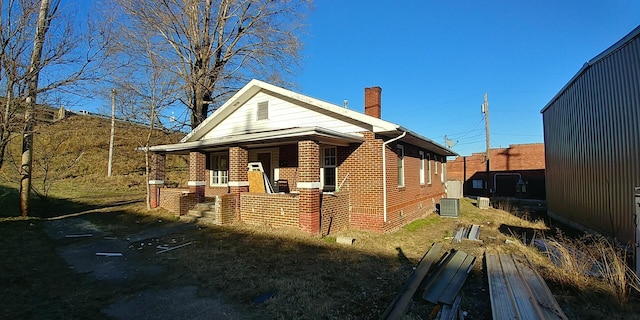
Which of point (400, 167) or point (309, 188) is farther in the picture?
point (400, 167)

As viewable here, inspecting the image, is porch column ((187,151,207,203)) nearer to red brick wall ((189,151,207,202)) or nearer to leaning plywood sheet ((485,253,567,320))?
red brick wall ((189,151,207,202))

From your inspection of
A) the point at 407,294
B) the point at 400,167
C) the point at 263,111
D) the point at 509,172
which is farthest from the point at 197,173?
the point at 509,172

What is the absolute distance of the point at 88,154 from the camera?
86.2 feet

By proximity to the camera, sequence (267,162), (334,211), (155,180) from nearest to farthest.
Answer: (334,211), (267,162), (155,180)

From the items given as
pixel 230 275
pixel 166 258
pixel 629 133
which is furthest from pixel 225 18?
pixel 629 133

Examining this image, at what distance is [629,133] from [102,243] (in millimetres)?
12995

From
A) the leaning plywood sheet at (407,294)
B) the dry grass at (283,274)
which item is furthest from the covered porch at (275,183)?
the leaning plywood sheet at (407,294)

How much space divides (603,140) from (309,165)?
778 centimetres

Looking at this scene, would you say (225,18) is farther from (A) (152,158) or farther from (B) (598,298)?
(B) (598,298)

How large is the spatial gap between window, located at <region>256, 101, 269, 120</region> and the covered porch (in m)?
1.24

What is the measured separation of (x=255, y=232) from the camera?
30.8 feet

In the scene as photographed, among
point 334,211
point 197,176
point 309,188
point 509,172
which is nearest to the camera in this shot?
point 309,188

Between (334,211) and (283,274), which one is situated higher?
(334,211)

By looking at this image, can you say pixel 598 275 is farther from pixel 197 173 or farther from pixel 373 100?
pixel 197 173
